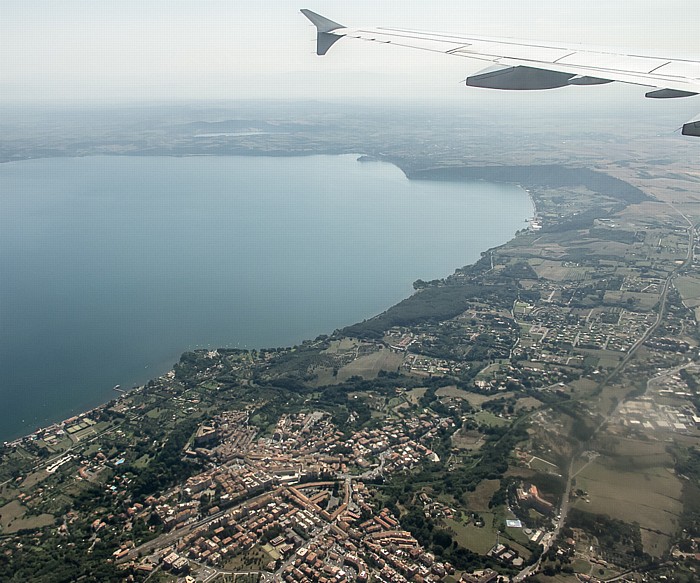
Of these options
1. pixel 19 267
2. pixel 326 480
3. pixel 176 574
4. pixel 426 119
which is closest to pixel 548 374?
pixel 326 480

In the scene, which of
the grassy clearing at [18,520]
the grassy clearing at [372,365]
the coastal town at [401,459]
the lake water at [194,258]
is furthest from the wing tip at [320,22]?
the lake water at [194,258]

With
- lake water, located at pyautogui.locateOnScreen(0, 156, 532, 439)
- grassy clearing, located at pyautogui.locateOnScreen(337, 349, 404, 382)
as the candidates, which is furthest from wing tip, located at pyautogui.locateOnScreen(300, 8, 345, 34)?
lake water, located at pyautogui.locateOnScreen(0, 156, 532, 439)

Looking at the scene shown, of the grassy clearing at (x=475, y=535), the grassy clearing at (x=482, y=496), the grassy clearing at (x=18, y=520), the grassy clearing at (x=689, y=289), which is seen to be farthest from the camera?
the grassy clearing at (x=689, y=289)

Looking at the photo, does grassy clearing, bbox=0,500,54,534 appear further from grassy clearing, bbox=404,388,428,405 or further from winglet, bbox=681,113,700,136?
winglet, bbox=681,113,700,136

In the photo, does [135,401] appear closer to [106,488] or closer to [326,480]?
[106,488]

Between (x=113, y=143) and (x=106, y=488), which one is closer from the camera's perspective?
(x=106, y=488)

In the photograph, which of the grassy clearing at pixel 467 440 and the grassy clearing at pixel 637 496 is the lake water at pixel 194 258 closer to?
the grassy clearing at pixel 467 440

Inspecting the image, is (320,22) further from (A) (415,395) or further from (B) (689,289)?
(B) (689,289)

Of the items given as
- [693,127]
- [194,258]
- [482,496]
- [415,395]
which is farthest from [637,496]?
[194,258]
